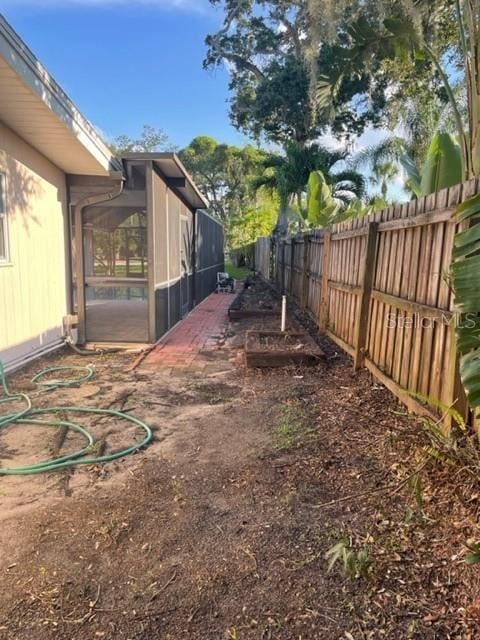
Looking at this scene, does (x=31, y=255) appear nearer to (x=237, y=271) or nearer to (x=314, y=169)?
(x=314, y=169)

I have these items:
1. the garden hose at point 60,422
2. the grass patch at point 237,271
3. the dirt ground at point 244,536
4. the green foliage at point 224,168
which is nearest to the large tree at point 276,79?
the grass patch at point 237,271

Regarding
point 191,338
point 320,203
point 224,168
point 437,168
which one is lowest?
point 191,338

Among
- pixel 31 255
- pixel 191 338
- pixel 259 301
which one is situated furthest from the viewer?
pixel 259 301

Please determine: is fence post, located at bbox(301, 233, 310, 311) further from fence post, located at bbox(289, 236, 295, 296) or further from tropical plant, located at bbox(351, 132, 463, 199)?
tropical plant, located at bbox(351, 132, 463, 199)

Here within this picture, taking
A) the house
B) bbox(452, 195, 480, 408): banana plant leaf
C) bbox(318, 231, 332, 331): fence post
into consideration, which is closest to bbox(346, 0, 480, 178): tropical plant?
bbox(452, 195, 480, 408): banana plant leaf

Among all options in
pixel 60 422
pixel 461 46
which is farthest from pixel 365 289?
pixel 60 422

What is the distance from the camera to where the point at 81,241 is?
7.17 m

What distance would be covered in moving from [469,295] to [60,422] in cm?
351

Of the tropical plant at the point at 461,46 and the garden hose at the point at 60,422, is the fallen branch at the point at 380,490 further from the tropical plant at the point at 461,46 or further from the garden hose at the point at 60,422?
the tropical plant at the point at 461,46

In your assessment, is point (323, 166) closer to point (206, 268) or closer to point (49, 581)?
point (206, 268)

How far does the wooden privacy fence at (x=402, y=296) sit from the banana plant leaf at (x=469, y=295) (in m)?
0.70

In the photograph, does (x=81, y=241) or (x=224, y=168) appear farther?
(x=224, y=168)

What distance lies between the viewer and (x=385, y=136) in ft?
65.2

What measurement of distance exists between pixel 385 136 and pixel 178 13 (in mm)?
10790
